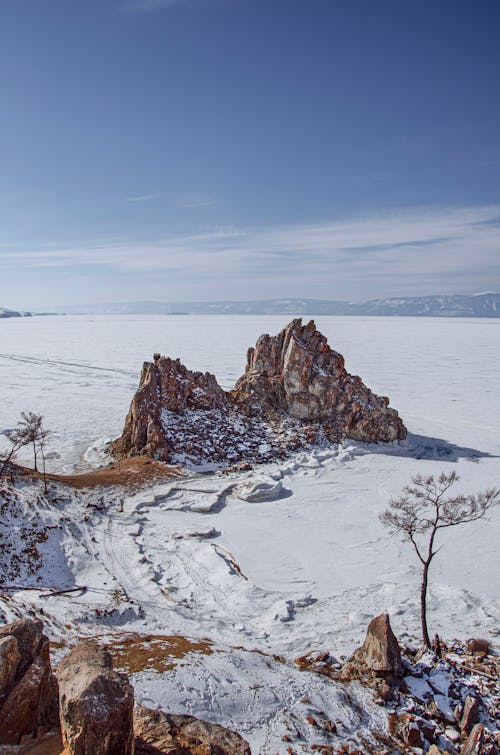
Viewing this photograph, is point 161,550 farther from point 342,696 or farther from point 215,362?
point 215,362

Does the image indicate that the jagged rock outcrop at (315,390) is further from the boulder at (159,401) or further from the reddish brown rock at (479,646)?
the reddish brown rock at (479,646)

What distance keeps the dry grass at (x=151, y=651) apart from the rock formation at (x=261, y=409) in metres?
16.6

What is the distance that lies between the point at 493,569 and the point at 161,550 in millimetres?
13569

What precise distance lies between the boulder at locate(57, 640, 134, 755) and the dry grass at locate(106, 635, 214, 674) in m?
4.97

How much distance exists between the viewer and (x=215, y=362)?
7238 cm

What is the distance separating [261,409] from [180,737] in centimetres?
2869

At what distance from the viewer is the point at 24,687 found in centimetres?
700

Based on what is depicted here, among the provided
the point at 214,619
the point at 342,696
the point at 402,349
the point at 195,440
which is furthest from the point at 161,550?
the point at 402,349

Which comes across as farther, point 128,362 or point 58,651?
point 128,362

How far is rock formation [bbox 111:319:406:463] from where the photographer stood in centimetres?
3112

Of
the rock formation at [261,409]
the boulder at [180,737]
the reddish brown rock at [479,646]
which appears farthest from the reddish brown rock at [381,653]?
the rock formation at [261,409]

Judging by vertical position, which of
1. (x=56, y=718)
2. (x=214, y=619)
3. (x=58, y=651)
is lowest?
(x=214, y=619)

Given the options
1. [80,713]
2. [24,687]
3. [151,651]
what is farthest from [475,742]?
[24,687]

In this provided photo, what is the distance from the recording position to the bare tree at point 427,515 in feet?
45.7
